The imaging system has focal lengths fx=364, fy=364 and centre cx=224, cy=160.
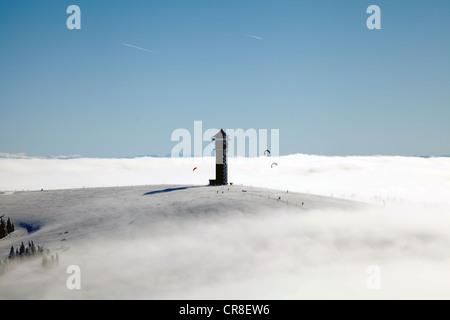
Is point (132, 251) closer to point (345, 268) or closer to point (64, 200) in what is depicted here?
point (345, 268)

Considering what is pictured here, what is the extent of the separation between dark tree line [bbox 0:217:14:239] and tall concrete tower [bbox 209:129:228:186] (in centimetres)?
1880

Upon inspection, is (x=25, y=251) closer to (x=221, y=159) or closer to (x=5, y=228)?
(x=5, y=228)

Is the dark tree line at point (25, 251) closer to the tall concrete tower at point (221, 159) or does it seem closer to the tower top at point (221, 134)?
the tall concrete tower at point (221, 159)

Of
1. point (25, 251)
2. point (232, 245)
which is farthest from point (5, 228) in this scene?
point (232, 245)

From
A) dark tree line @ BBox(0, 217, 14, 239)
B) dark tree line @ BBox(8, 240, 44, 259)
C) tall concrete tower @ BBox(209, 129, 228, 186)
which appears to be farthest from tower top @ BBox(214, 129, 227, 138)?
dark tree line @ BBox(8, 240, 44, 259)

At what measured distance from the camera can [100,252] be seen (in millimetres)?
20438

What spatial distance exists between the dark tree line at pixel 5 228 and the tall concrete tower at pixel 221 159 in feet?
61.7

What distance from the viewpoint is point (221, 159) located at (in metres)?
38.9

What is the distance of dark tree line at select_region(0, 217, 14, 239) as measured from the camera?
1117 inches

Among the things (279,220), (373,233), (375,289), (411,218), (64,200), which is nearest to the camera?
(375,289)

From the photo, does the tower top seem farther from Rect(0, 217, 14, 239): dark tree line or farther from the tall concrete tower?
Rect(0, 217, 14, 239): dark tree line

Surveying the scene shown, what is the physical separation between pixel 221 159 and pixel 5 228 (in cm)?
2055
